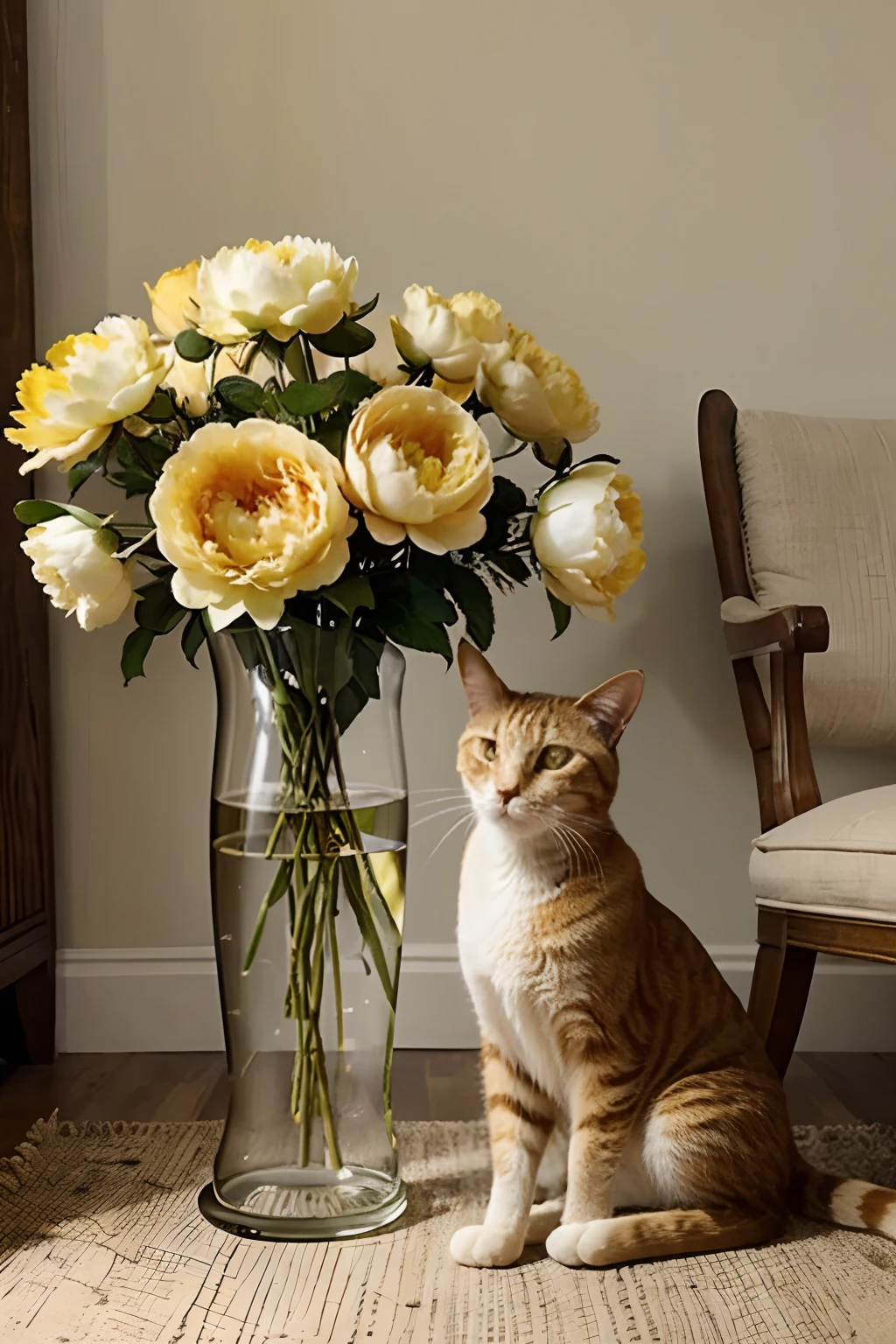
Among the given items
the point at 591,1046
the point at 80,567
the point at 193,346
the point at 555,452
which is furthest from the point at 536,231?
the point at 591,1046

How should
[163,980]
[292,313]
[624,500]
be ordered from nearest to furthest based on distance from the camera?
[292,313], [624,500], [163,980]

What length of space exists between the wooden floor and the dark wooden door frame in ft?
0.37

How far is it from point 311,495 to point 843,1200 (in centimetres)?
85

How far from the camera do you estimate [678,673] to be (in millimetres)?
1819

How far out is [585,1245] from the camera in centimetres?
100

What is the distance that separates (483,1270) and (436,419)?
0.76 metres

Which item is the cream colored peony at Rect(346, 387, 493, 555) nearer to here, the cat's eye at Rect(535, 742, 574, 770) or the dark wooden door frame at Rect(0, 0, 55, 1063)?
the cat's eye at Rect(535, 742, 574, 770)

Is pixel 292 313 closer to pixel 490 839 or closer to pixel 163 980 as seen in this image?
pixel 490 839


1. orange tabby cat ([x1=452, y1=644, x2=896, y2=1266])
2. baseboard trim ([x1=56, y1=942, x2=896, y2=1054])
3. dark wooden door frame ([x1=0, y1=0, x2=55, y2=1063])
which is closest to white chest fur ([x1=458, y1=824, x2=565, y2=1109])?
orange tabby cat ([x1=452, y1=644, x2=896, y2=1266])

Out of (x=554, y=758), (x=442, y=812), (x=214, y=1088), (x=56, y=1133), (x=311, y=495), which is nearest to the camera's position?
(x=311, y=495)

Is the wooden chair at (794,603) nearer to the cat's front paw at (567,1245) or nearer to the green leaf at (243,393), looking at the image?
the cat's front paw at (567,1245)

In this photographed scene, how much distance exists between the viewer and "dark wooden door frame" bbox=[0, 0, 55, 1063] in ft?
5.28

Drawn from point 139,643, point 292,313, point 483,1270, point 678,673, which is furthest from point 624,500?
point 678,673

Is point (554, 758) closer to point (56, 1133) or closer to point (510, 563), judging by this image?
point (510, 563)
